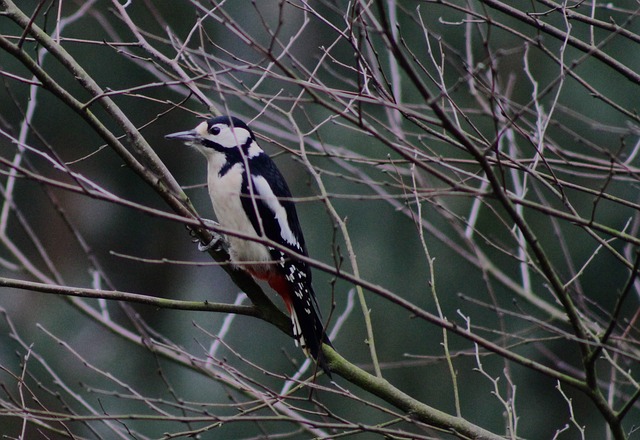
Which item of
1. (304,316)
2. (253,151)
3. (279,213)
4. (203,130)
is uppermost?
(203,130)

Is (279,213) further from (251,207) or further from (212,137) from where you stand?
(212,137)

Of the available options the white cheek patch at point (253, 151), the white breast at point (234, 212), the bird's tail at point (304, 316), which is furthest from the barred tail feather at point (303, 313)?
the white cheek patch at point (253, 151)

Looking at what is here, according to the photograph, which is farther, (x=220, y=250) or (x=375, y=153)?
(x=375, y=153)

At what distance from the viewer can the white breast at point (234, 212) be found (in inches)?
143

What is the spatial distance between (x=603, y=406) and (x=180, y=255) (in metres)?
8.73

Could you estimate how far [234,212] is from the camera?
3.69m

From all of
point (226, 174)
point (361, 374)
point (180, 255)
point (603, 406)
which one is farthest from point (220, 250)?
point (180, 255)

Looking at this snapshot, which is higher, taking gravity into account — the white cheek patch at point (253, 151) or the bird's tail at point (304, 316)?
the white cheek patch at point (253, 151)

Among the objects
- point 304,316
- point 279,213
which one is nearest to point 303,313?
point 304,316

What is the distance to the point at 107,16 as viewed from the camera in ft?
31.9

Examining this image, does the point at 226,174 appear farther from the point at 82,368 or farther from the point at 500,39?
the point at 82,368

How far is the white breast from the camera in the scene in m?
3.64

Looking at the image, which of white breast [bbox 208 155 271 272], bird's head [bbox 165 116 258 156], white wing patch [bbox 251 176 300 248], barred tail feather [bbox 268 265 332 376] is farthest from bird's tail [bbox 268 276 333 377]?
bird's head [bbox 165 116 258 156]

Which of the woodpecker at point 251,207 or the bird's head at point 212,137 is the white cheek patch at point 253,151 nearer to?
the woodpecker at point 251,207
